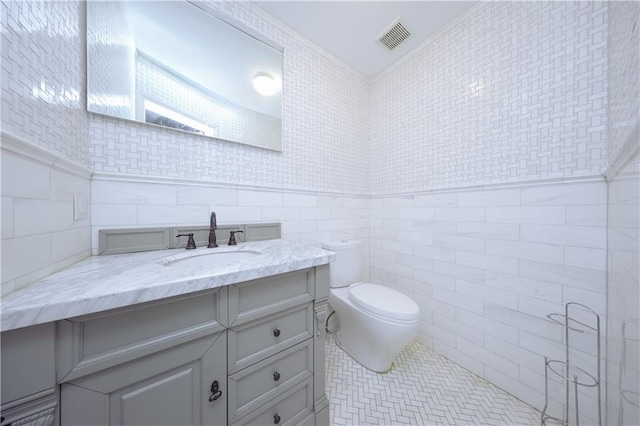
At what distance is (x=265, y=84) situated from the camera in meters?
1.44

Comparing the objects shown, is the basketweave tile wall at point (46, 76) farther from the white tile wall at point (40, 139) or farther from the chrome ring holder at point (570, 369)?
the chrome ring holder at point (570, 369)

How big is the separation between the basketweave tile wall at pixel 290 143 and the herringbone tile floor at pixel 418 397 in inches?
53.5

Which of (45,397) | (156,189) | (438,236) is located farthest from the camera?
(438,236)

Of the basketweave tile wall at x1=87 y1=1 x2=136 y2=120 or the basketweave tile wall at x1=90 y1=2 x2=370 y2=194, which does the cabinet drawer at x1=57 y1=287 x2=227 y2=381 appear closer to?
the basketweave tile wall at x1=90 y1=2 x2=370 y2=194

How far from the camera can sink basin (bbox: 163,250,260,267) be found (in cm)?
97

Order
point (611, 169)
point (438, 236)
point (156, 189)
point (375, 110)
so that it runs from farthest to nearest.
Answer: point (375, 110) < point (438, 236) < point (156, 189) < point (611, 169)

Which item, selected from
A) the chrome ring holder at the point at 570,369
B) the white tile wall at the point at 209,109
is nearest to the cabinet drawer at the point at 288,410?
the chrome ring holder at the point at 570,369

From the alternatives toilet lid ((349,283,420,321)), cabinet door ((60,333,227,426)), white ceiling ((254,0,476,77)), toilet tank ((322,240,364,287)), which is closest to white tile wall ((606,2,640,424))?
toilet lid ((349,283,420,321))

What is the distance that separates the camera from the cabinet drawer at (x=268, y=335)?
0.73 m

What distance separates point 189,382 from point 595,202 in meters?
1.84

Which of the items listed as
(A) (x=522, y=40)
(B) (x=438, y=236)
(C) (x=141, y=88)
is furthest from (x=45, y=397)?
(A) (x=522, y=40)

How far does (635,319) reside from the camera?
0.50 metres

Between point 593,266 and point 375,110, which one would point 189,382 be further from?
point 375,110

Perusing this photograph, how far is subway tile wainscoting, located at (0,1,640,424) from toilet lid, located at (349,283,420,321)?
41 centimetres
